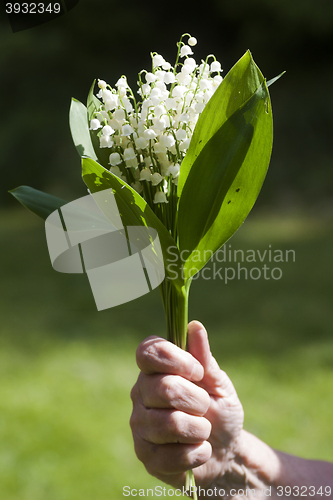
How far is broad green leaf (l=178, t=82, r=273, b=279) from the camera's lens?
39 cm

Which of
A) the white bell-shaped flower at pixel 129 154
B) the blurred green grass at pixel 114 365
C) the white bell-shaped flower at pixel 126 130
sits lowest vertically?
the blurred green grass at pixel 114 365

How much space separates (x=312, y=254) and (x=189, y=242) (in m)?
2.40

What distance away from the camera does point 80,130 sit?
0.49 meters

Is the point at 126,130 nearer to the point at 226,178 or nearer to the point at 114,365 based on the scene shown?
the point at 226,178

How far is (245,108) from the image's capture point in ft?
1.28

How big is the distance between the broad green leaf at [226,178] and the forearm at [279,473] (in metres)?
0.36

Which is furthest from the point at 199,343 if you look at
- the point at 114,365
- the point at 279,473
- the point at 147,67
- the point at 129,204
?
the point at 147,67

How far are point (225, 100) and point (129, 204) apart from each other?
0.14 m

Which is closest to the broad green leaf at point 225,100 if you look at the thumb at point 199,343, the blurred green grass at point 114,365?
the thumb at point 199,343

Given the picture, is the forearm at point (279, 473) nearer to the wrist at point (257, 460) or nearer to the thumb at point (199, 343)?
the wrist at point (257, 460)

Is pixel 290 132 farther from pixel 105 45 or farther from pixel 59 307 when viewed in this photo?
pixel 59 307

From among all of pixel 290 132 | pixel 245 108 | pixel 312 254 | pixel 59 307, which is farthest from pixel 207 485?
pixel 290 132

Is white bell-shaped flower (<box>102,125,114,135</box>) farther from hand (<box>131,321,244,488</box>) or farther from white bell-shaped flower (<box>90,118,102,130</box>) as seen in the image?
hand (<box>131,321,244,488</box>)

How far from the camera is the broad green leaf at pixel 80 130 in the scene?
0.48 meters
